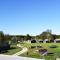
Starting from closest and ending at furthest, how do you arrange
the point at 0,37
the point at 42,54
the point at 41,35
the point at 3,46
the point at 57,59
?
1. the point at 57,59
2. the point at 42,54
3. the point at 3,46
4. the point at 0,37
5. the point at 41,35

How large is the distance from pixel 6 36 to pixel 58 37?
8.77 metres

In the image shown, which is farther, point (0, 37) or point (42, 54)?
point (0, 37)

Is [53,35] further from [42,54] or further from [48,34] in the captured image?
[42,54]

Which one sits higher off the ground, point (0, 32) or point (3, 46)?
point (0, 32)

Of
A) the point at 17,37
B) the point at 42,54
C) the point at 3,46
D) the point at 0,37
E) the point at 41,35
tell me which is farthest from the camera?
the point at 17,37

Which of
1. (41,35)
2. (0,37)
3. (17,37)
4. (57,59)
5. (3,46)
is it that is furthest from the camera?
(17,37)

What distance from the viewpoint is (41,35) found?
37.3m

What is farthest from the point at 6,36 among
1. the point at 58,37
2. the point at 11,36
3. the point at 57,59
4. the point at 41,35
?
the point at 57,59

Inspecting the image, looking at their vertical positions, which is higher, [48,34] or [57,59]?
[48,34]

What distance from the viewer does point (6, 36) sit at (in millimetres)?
35406

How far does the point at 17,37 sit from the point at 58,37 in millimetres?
9368

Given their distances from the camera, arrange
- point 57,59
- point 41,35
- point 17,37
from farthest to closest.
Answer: point 17,37 < point 41,35 < point 57,59

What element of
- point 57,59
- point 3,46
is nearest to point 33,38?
point 3,46

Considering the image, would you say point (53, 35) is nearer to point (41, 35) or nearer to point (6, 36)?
point (41, 35)
